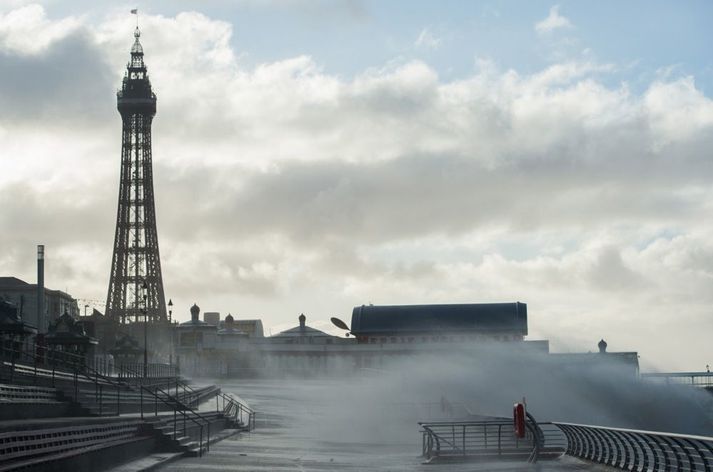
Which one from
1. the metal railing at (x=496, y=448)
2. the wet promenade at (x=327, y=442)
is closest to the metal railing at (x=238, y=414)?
the wet promenade at (x=327, y=442)

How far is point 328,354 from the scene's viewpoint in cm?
14350

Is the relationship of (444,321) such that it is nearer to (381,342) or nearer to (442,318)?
(442,318)

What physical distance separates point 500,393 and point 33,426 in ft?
→ 218

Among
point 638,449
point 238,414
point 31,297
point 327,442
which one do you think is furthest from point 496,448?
point 31,297

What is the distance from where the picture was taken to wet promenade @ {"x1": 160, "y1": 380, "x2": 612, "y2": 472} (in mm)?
33406

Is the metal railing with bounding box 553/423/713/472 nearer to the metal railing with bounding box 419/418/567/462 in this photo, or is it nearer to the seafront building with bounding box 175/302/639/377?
the metal railing with bounding box 419/418/567/462

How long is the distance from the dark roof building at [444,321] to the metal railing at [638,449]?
10318 cm

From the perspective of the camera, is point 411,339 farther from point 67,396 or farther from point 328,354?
point 67,396

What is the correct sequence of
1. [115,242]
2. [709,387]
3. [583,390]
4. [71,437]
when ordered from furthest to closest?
[115,242], [709,387], [583,390], [71,437]

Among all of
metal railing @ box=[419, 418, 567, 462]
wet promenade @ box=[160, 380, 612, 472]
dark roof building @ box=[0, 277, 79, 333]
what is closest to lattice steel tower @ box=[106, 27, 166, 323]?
dark roof building @ box=[0, 277, 79, 333]

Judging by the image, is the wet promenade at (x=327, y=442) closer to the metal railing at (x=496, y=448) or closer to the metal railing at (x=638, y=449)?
the metal railing at (x=638, y=449)

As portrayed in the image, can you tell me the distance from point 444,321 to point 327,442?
96.2 metres

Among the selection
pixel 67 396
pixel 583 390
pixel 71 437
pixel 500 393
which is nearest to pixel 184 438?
pixel 67 396

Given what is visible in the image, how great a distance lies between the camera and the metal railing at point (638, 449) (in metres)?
23.8
